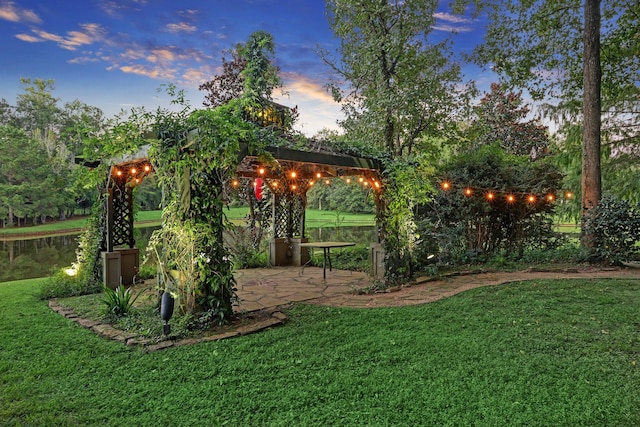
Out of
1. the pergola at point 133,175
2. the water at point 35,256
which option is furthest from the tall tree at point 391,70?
the water at point 35,256

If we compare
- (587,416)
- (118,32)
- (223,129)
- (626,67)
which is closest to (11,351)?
(223,129)

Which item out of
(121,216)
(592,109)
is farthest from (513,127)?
(121,216)

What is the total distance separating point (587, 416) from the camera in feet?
7.48

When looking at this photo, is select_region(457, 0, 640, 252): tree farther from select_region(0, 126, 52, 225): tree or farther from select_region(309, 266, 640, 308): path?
select_region(0, 126, 52, 225): tree

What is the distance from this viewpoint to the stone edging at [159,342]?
3.63m

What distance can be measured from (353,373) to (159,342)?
201 cm

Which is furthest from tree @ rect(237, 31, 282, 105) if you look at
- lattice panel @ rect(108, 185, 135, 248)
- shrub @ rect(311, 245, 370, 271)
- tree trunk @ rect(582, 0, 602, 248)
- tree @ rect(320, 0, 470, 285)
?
tree trunk @ rect(582, 0, 602, 248)

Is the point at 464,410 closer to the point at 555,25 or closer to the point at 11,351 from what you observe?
the point at 11,351

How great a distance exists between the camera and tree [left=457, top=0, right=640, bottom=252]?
363 inches

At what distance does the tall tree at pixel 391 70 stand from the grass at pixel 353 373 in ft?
23.6

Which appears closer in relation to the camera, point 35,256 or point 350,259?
point 350,259

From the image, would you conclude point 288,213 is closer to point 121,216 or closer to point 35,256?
point 121,216

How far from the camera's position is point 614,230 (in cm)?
730

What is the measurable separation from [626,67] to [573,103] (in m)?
1.42
